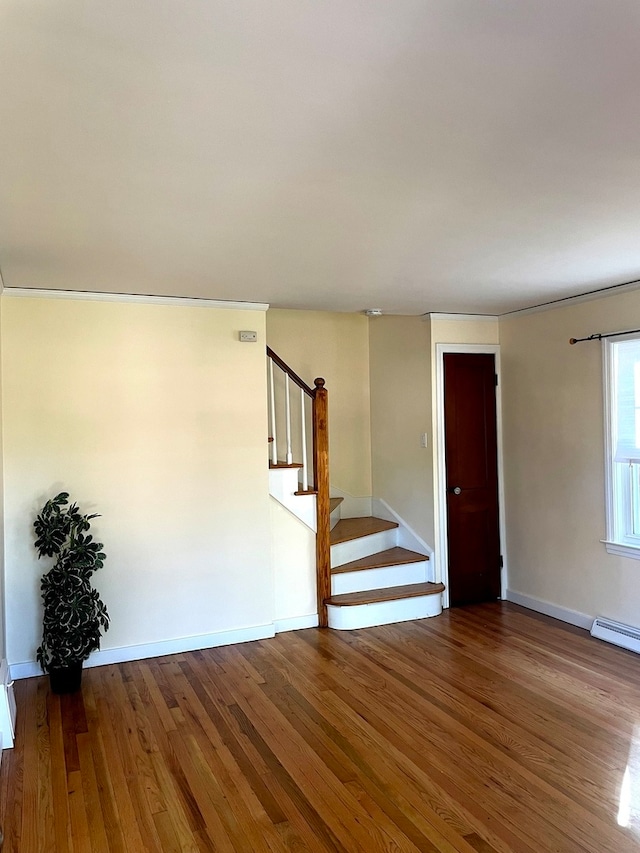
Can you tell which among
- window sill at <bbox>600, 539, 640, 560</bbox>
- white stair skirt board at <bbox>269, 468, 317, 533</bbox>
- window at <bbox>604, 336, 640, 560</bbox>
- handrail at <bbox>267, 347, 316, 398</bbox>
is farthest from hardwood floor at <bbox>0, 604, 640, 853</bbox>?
handrail at <bbox>267, 347, 316, 398</bbox>

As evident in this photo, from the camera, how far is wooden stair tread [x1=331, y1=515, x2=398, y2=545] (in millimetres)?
5166

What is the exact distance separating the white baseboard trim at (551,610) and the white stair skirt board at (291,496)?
6.33 feet

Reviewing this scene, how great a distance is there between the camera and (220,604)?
4.43m

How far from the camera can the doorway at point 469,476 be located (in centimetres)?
520

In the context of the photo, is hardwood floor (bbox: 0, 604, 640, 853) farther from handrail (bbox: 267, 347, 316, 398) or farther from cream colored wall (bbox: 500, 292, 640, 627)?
handrail (bbox: 267, 347, 316, 398)

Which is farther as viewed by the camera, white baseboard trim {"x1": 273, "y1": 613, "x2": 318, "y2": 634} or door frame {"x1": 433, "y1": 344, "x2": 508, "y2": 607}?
door frame {"x1": 433, "y1": 344, "x2": 508, "y2": 607}

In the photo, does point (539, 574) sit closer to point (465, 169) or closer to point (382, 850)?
point (382, 850)

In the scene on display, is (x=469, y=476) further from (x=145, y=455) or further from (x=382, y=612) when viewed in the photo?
(x=145, y=455)

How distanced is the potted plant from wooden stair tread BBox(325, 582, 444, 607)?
1742 millimetres

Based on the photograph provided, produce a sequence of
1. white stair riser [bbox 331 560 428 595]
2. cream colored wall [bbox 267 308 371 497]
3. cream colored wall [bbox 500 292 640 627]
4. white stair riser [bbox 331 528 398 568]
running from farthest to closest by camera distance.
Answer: cream colored wall [bbox 267 308 371 497]
white stair riser [bbox 331 528 398 568]
white stair riser [bbox 331 560 428 595]
cream colored wall [bbox 500 292 640 627]

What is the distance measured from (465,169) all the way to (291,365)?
360 centimetres

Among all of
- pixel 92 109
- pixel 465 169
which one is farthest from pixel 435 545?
pixel 92 109

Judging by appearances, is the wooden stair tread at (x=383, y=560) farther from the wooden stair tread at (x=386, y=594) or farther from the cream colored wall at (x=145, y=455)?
the cream colored wall at (x=145, y=455)

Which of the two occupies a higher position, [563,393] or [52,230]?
[52,230]
